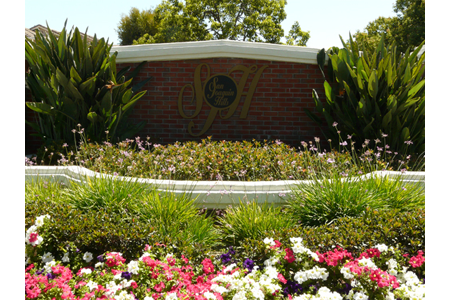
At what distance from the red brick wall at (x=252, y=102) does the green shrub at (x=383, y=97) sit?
1.01 m

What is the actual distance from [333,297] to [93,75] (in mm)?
6230

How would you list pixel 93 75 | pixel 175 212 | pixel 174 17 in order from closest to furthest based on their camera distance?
pixel 175 212
pixel 93 75
pixel 174 17

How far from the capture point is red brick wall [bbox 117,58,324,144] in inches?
339

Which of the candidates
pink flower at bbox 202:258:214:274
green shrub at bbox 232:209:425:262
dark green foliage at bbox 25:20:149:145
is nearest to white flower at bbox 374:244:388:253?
green shrub at bbox 232:209:425:262

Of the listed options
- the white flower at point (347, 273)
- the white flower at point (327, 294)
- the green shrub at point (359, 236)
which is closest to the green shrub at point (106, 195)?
the green shrub at point (359, 236)

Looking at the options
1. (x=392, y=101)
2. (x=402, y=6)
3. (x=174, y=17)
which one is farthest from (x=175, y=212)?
(x=402, y=6)

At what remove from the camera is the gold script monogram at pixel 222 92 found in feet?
28.1

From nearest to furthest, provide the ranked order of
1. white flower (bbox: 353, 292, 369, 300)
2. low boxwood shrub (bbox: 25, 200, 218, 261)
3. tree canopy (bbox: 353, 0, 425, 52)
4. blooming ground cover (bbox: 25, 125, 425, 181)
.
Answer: white flower (bbox: 353, 292, 369, 300) < low boxwood shrub (bbox: 25, 200, 218, 261) < blooming ground cover (bbox: 25, 125, 425, 181) < tree canopy (bbox: 353, 0, 425, 52)

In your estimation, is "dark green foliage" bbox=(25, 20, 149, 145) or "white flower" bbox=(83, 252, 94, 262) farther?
"dark green foliage" bbox=(25, 20, 149, 145)

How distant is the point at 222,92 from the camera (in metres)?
8.60

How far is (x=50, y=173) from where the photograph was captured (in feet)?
18.5

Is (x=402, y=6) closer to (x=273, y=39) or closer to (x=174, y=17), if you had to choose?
(x=273, y=39)

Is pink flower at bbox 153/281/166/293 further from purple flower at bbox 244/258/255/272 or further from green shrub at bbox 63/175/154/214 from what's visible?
green shrub at bbox 63/175/154/214

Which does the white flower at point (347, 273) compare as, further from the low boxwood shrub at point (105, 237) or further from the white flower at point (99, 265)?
the white flower at point (99, 265)
